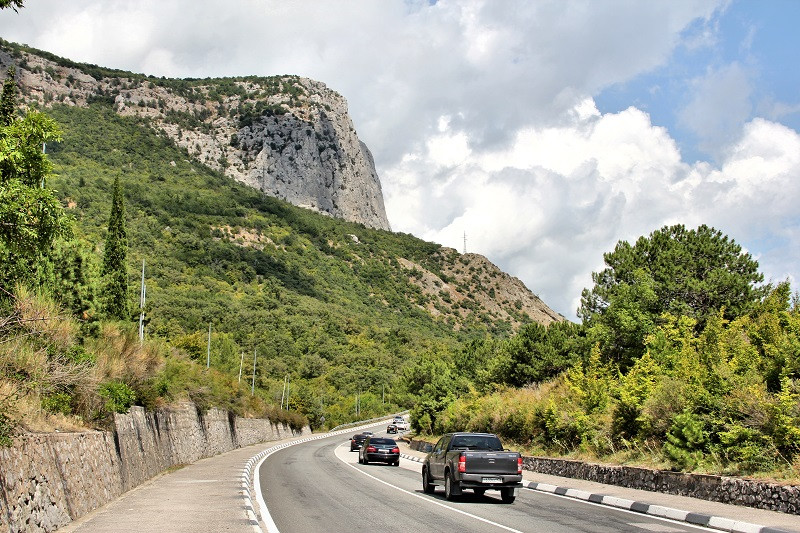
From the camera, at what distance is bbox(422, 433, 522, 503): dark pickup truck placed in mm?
18531

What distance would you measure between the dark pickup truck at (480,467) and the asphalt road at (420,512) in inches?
17.9

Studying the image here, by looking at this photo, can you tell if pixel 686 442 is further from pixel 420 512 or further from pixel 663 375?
pixel 420 512

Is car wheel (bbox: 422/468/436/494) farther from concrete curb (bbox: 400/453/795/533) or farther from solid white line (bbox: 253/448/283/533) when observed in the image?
solid white line (bbox: 253/448/283/533)

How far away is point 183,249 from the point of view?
106 metres

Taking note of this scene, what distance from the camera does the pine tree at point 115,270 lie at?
122 feet

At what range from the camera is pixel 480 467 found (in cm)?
1856

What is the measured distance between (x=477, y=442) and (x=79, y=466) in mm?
9887

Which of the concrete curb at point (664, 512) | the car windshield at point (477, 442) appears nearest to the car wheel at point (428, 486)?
the car windshield at point (477, 442)

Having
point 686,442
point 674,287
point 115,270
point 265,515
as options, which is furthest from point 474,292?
point 265,515

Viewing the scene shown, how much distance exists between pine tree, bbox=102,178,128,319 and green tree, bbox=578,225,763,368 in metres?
26.2

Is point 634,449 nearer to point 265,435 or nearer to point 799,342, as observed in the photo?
point 799,342

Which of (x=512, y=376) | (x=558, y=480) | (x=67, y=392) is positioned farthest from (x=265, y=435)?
(x=67, y=392)

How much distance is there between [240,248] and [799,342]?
353 feet

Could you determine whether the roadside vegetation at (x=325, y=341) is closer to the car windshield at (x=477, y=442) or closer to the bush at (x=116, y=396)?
the bush at (x=116, y=396)
